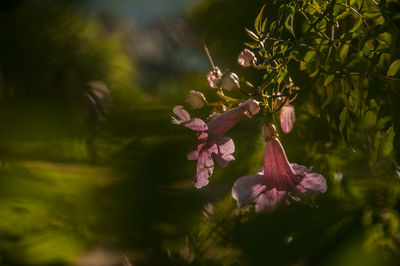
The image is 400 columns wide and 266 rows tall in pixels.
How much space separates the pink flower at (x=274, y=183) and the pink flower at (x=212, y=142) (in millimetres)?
25

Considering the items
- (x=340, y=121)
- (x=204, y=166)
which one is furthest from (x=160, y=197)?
(x=340, y=121)

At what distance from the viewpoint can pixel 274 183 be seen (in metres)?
0.27

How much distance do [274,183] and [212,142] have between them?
0.06 meters

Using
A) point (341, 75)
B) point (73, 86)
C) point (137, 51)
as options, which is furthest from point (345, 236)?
point (137, 51)

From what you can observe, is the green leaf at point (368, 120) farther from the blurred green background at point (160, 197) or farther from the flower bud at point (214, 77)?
the flower bud at point (214, 77)

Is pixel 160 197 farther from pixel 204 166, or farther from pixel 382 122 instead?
pixel 382 122

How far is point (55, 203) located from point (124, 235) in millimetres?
161

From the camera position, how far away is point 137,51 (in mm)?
1225

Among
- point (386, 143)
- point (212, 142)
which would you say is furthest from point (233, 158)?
point (386, 143)

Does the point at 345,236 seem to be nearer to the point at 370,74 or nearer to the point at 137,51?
the point at 370,74

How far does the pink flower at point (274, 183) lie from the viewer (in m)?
0.26

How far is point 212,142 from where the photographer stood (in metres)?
0.28

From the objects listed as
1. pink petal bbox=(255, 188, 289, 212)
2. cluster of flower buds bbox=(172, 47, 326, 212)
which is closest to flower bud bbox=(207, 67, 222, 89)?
cluster of flower buds bbox=(172, 47, 326, 212)

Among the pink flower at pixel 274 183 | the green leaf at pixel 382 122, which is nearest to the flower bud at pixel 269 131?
the pink flower at pixel 274 183
